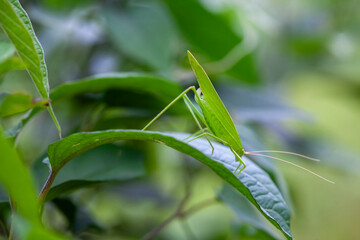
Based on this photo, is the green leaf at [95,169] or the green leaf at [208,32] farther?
the green leaf at [208,32]

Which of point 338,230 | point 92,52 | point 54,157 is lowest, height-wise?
point 338,230

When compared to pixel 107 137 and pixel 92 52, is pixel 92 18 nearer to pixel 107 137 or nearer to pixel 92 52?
pixel 92 52

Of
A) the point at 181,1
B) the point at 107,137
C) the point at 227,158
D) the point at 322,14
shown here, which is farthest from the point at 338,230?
the point at 107,137

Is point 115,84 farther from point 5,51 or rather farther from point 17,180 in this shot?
point 17,180

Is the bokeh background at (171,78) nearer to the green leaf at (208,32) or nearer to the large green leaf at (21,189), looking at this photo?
the green leaf at (208,32)

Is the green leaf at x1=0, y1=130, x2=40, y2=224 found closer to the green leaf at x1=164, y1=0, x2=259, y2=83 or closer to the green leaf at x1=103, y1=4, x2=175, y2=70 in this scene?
the green leaf at x1=103, y1=4, x2=175, y2=70

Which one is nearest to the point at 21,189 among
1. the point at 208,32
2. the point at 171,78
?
the point at 171,78

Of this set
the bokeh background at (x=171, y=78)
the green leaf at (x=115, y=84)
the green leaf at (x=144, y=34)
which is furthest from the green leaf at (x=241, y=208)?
the green leaf at (x=144, y=34)
